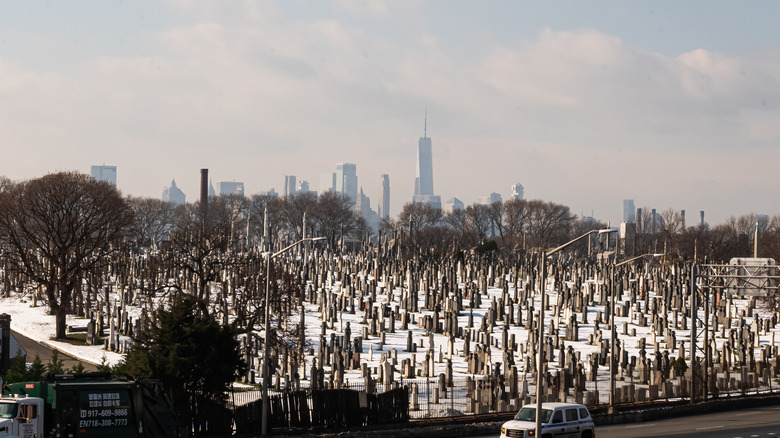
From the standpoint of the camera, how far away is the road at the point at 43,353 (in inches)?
1809

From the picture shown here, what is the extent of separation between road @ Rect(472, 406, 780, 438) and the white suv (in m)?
2.74

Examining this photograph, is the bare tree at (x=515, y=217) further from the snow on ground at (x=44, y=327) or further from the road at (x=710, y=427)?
the road at (x=710, y=427)

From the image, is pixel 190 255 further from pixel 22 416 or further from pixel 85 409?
pixel 22 416

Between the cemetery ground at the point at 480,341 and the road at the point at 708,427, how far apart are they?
2.53 metres

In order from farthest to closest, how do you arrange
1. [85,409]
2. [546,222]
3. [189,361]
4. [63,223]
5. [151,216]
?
[546,222] → [151,216] → [63,223] → [189,361] → [85,409]

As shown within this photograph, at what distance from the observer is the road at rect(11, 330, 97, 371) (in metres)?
45.9

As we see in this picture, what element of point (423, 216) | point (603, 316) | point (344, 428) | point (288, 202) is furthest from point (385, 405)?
point (423, 216)

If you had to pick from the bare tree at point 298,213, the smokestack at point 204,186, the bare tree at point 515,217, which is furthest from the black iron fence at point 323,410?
the bare tree at point 515,217

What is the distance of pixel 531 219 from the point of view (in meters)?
156

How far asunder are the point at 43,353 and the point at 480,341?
24191mm

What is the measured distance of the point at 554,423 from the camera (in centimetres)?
2634

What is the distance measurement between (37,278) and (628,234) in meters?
119

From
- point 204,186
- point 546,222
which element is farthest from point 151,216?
point 546,222

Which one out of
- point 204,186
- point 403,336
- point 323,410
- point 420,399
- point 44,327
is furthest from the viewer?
point 204,186
